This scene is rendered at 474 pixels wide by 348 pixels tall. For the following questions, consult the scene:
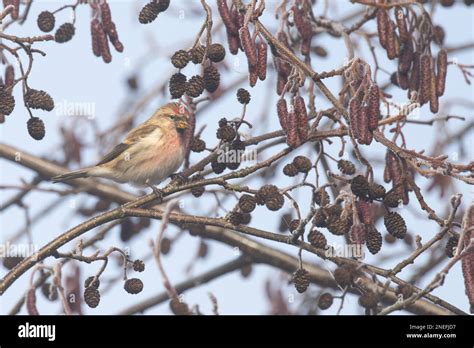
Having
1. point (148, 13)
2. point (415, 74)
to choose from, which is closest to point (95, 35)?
point (148, 13)

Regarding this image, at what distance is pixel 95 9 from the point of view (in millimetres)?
3955

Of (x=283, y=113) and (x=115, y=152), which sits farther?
(x=115, y=152)

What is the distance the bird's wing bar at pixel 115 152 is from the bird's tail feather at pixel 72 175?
0.60ft

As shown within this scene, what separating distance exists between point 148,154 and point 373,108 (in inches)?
103

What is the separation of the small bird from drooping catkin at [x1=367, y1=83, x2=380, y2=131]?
2225 mm

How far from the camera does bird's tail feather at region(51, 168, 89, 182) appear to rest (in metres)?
5.23

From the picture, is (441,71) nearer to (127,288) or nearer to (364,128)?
(364,128)

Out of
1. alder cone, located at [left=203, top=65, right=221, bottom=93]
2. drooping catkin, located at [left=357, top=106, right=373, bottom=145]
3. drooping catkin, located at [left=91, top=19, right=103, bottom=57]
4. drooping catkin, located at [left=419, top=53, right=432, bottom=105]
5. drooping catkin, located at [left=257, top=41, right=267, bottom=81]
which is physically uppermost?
drooping catkin, located at [left=91, top=19, right=103, bottom=57]

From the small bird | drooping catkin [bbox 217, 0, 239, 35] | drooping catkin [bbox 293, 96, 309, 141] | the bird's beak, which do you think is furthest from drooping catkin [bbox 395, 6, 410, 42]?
the bird's beak

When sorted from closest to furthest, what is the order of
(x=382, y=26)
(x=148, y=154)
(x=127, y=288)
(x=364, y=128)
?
1. (x=364, y=128)
2. (x=127, y=288)
3. (x=382, y=26)
4. (x=148, y=154)

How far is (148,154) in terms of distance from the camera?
5.55 meters

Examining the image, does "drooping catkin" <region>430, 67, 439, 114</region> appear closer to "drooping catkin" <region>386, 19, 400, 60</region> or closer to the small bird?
"drooping catkin" <region>386, 19, 400, 60</region>
